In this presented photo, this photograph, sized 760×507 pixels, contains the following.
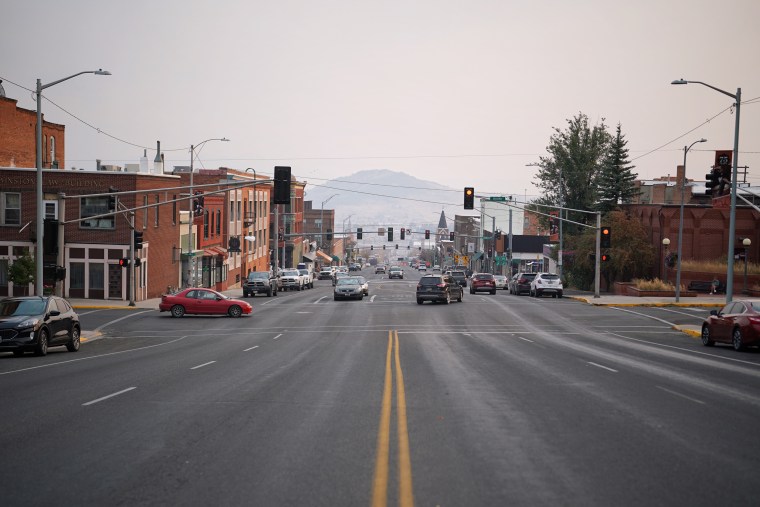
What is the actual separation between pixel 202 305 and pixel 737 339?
87.4ft

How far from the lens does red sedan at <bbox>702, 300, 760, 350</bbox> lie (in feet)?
81.6

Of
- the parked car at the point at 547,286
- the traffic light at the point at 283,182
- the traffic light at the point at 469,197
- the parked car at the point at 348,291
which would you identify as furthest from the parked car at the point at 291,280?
the traffic light at the point at 283,182

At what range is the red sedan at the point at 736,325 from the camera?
2486cm

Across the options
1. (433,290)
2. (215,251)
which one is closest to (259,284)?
(215,251)

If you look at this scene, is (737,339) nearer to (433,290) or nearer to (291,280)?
(433,290)

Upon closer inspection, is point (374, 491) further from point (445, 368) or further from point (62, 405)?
point (445, 368)

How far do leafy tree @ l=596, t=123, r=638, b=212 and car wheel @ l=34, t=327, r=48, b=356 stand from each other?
58.5 metres

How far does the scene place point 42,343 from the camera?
78.1 ft

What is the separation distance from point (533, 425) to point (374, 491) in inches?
166

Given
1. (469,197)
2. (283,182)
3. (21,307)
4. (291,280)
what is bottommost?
(291,280)

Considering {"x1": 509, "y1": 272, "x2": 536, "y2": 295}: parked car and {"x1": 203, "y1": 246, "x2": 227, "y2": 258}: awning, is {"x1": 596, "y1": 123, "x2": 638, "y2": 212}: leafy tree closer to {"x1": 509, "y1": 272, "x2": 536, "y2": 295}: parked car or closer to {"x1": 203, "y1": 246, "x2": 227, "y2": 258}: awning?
{"x1": 509, "y1": 272, "x2": 536, "y2": 295}: parked car

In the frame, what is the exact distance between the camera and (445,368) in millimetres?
19797

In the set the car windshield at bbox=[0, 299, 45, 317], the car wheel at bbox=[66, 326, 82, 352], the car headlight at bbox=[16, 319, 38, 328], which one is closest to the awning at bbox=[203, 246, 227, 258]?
the car wheel at bbox=[66, 326, 82, 352]

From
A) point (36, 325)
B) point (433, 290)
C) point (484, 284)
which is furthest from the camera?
point (484, 284)
